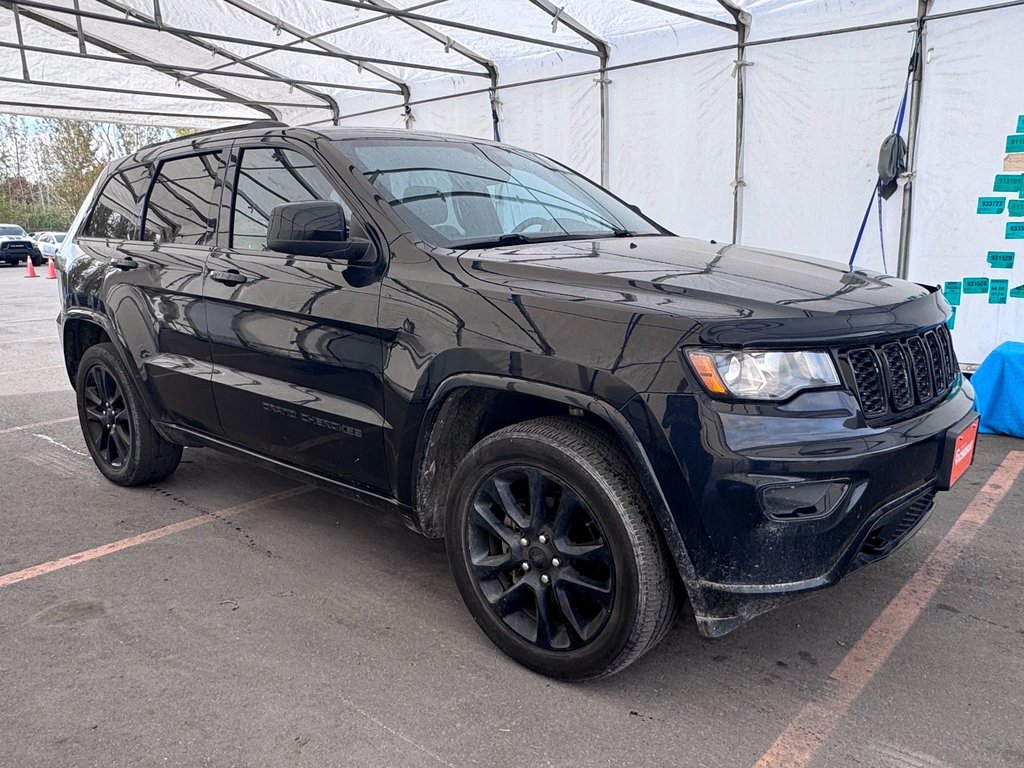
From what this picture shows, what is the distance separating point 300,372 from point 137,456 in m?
1.68

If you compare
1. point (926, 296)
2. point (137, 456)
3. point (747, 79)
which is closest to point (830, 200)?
point (747, 79)

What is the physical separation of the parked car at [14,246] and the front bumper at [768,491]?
31.0m

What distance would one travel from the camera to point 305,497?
4.29 meters

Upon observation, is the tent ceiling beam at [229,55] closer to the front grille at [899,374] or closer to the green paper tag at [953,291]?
the green paper tag at [953,291]

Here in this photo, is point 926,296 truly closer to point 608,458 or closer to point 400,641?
point 608,458

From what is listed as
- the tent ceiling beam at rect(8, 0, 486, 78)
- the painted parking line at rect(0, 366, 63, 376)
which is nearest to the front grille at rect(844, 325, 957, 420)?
the painted parking line at rect(0, 366, 63, 376)

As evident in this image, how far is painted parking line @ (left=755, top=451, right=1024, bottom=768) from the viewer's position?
2268 mm

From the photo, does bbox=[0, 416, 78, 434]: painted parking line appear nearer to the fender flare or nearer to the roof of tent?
the roof of tent

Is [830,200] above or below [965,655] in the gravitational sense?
above

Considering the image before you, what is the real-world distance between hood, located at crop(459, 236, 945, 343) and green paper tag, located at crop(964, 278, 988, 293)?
170 inches

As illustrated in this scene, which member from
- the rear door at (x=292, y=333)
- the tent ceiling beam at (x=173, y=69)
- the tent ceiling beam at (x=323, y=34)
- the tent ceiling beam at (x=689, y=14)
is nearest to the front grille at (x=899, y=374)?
the rear door at (x=292, y=333)

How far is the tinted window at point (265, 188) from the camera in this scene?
3.19 metres

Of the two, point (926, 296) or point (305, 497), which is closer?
point (926, 296)

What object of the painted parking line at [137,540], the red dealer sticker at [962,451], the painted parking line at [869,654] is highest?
the red dealer sticker at [962,451]
